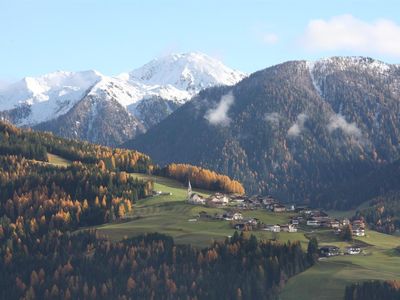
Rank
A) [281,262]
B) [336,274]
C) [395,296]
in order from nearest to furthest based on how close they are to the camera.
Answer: [395,296], [336,274], [281,262]

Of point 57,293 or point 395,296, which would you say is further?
point 57,293

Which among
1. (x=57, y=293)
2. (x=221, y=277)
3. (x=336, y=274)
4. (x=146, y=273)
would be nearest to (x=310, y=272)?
(x=336, y=274)

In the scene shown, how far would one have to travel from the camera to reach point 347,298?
167 meters

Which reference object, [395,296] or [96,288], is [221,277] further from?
[395,296]

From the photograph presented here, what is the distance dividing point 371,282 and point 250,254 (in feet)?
122

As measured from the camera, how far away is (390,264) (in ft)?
634

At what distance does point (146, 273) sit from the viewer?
19912cm

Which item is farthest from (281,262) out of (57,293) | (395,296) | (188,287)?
(57,293)

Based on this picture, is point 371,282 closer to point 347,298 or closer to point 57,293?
point 347,298

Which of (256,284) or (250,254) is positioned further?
(250,254)

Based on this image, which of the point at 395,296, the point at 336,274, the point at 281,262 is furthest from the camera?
the point at 281,262

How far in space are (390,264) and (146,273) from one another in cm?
5636

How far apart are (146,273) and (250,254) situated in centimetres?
2485

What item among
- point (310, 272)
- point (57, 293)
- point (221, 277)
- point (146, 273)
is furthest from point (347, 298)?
point (57, 293)
